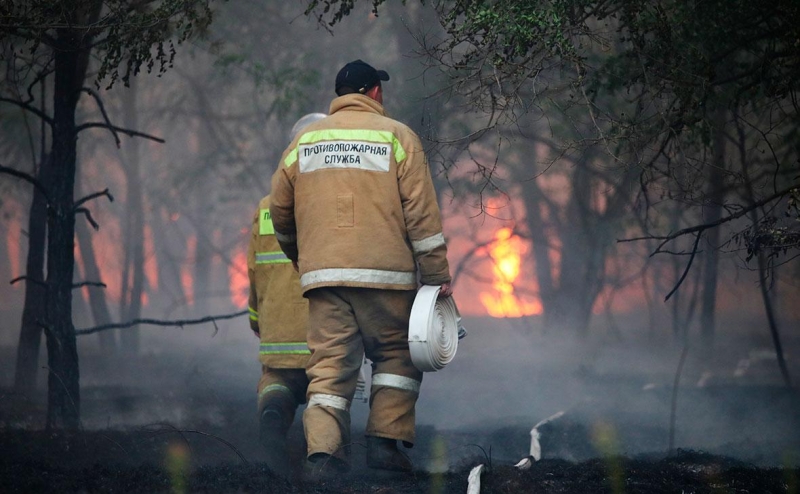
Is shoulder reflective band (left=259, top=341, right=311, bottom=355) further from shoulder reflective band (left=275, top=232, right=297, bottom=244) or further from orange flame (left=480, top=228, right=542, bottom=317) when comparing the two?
orange flame (left=480, top=228, right=542, bottom=317)

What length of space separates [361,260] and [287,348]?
1.17 m

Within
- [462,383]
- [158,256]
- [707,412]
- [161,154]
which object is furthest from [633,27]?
[158,256]

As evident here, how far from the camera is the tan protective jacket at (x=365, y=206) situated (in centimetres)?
454

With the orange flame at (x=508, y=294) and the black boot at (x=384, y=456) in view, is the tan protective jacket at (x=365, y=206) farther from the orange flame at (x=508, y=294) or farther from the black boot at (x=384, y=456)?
the orange flame at (x=508, y=294)

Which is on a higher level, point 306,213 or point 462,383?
point 306,213

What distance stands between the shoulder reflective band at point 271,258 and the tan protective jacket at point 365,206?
0.84 metres

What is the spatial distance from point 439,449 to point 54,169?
3.18m

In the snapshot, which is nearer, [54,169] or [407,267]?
[407,267]

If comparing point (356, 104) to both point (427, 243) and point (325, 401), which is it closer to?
point (427, 243)

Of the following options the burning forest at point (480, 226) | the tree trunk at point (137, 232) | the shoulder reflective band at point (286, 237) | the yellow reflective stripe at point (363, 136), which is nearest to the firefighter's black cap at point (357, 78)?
the burning forest at point (480, 226)

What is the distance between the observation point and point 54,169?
19.5 feet

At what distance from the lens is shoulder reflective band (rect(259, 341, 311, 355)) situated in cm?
539

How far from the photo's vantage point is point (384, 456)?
15.1 ft

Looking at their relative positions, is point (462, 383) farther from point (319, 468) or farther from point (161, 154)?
point (161, 154)
